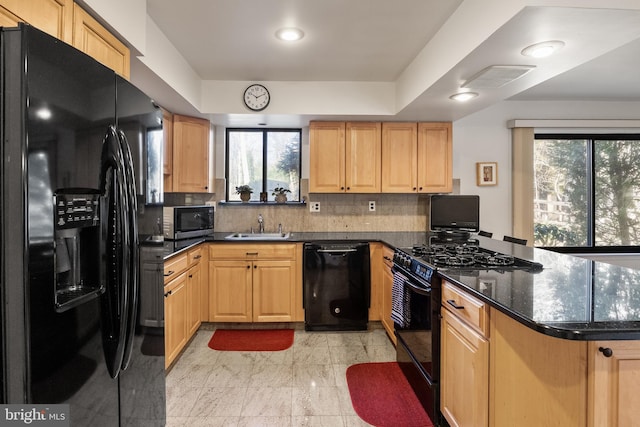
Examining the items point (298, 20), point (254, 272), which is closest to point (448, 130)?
point (298, 20)

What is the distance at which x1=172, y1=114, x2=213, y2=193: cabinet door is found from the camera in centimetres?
332

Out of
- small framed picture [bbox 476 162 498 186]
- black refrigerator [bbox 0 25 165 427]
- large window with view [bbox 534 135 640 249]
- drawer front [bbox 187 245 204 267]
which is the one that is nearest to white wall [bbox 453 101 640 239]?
small framed picture [bbox 476 162 498 186]

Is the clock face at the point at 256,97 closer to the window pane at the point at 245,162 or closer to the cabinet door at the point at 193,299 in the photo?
the window pane at the point at 245,162

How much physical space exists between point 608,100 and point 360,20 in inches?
144

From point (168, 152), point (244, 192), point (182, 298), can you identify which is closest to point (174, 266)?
point (182, 298)

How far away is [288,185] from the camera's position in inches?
161

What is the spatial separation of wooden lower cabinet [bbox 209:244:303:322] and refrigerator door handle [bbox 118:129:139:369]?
2.12 m

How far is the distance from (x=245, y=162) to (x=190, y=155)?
2.44 feet

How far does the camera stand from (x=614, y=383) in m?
1.05

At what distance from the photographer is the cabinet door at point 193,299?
2.95m

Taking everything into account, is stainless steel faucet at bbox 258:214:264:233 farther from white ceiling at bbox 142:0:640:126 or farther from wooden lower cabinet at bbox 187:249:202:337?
white ceiling at bbox 142:0:640:126

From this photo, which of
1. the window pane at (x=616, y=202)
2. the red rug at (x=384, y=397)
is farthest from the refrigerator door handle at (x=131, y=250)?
the window pane at (x=616, y=202)

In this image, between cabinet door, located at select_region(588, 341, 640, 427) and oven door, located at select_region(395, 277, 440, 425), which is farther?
oven door, located at select_region(395, 277, 440, 425)

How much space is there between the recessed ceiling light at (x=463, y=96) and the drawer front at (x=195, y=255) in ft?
8.41
